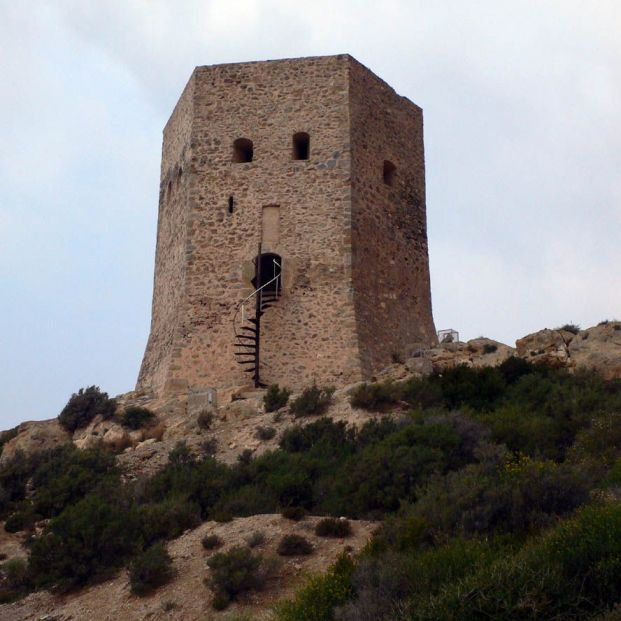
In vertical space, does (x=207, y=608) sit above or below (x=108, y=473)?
below

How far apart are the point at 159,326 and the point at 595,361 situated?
26.1 feet

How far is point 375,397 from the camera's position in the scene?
15.3 metres

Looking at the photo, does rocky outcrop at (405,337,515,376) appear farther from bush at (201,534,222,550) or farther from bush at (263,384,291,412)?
bush at (201,534,222,550)

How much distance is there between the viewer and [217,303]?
1794 cm

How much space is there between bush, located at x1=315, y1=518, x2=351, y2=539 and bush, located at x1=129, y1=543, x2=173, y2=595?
1.56 m

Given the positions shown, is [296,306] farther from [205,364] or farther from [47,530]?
[47,530]

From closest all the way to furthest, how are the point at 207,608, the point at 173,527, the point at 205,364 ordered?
the point at 207,608, the point at 173,527, the point at 205,364

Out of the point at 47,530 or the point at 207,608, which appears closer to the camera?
the point at 207,608

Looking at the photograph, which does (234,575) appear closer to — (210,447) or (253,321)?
(210,447)

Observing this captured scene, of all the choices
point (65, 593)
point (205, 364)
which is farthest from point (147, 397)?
point (65, 593)

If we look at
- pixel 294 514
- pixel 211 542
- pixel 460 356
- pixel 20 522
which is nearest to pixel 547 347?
pixel 460 356

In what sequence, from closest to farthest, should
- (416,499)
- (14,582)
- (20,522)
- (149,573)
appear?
(149,573), (14,582), (416,499), (20,522)

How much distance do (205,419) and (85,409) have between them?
2.76m

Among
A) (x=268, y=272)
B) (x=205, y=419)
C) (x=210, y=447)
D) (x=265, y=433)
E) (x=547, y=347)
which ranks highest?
(x=268, y=272)
